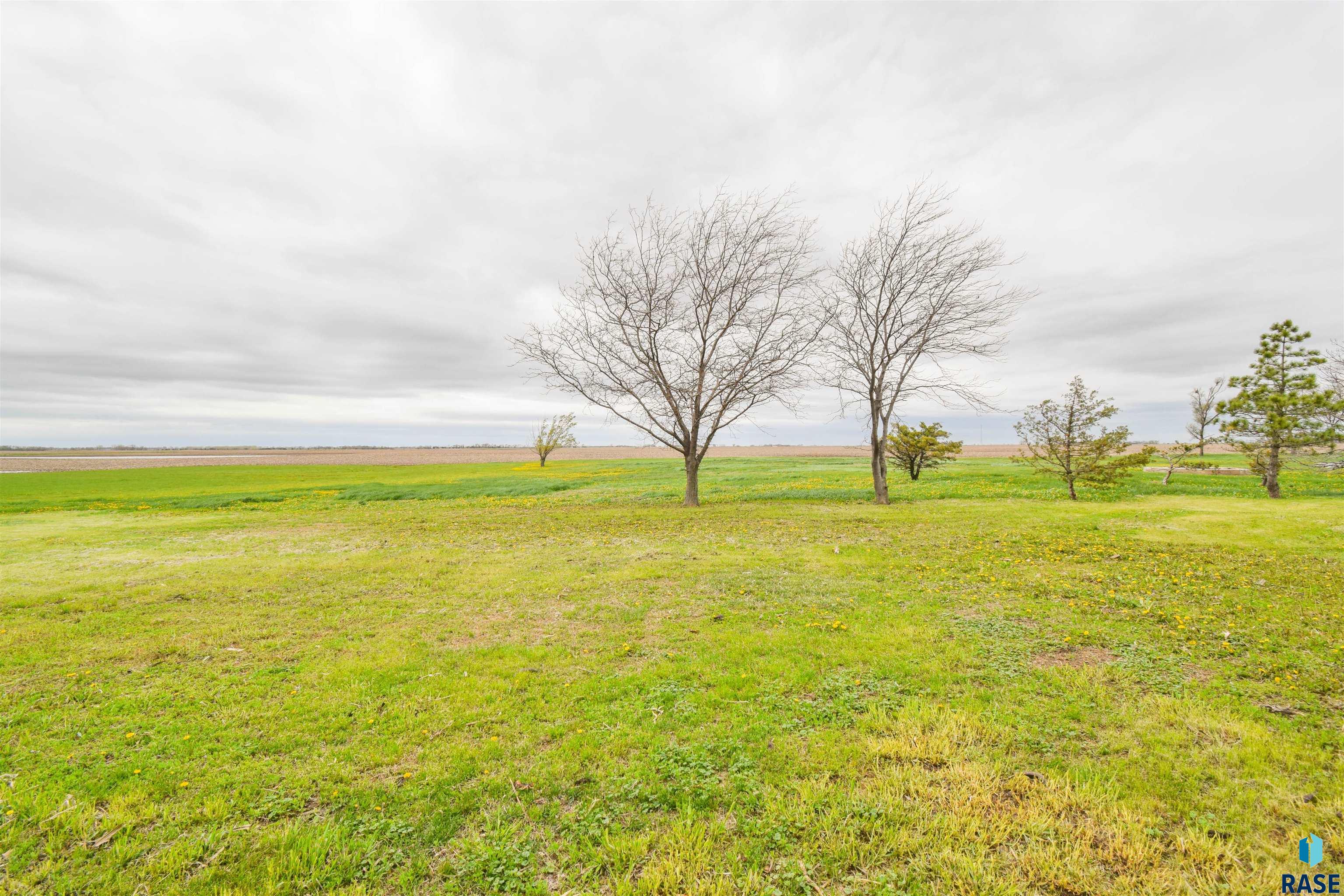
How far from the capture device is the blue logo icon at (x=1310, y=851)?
11.5 feet

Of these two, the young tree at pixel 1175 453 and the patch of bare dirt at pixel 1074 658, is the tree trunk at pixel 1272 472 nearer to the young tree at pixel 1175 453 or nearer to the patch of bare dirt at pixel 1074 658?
the young tree at pixel 1175 453

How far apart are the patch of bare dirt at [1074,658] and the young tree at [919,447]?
93.7 ft

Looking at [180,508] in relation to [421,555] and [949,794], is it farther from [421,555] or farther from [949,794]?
[949,794]

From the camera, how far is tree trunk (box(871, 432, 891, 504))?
2327 cm

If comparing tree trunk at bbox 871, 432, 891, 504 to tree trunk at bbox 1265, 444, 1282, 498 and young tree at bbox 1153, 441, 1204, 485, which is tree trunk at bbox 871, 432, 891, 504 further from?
tree trunk at bbox 1265, 444, 1282, 498

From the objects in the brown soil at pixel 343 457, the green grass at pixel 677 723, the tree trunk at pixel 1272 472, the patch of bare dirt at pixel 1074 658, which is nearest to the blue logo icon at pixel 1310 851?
the green grass at pixel 677 723

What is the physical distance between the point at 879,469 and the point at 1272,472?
2029 centimetres

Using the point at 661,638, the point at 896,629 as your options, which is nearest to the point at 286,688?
the point at 661,638

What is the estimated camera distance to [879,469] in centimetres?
2352

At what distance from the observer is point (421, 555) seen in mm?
14008

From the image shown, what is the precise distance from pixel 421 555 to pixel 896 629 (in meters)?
11.9

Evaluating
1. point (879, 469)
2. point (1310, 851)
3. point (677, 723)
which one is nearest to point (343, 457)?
point (879, 469)

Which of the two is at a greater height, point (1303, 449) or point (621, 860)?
point (1303, 449)

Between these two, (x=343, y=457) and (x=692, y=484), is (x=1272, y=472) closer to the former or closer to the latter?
(x=692, y=484)
